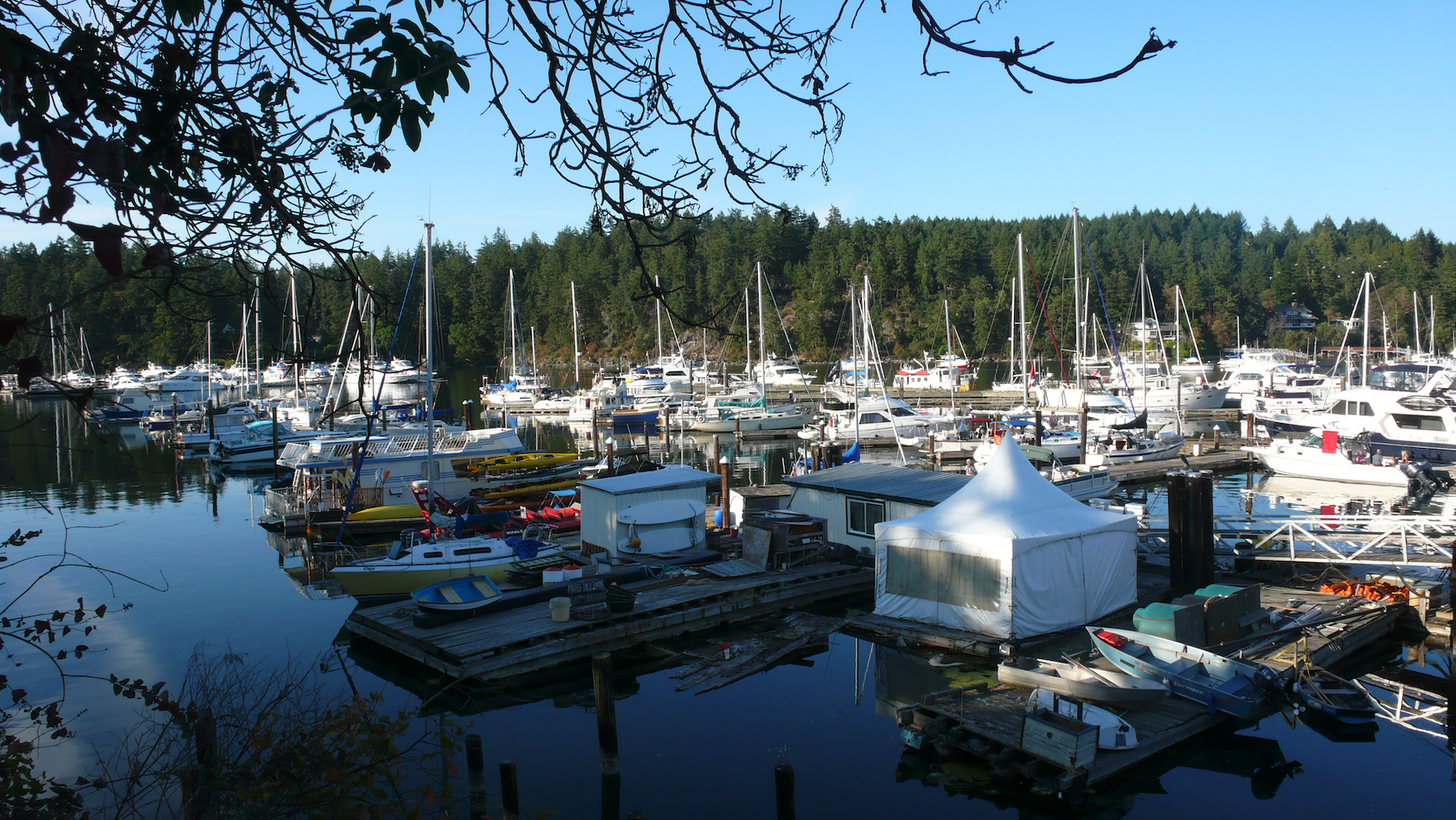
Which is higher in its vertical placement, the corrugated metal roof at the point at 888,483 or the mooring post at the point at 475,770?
the corrugated metal roof at the point at 888,483

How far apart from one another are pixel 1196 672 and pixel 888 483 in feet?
30.0

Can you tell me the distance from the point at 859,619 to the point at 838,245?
111449 millimetres

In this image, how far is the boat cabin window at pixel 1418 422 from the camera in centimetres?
3484

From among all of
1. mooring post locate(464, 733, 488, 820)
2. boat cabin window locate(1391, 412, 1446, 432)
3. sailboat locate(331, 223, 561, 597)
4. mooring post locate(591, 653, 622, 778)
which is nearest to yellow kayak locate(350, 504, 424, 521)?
sailboat locate(331, 223, 561, 597)

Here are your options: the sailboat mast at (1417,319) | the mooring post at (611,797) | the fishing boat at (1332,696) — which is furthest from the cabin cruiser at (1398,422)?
the sailboat mast at (1417,319)

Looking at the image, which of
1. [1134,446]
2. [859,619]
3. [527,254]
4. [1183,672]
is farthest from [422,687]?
[527,254]

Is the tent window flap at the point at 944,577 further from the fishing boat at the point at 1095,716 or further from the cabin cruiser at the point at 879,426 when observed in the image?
the cabin cruiser at the point at 879,426

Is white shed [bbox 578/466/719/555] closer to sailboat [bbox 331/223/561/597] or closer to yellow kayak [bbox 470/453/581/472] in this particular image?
sailboat [bbox 331/223/561/597]

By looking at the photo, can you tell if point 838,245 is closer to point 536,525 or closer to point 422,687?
point 536,525

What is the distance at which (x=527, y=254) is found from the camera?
5655 inches

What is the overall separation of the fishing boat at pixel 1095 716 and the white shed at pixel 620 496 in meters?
10.6

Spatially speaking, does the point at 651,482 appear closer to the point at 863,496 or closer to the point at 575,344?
the point at 863,496

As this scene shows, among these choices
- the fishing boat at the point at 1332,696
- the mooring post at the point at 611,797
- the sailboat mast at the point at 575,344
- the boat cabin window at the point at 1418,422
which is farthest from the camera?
the sailboat mast at the point at 575,344

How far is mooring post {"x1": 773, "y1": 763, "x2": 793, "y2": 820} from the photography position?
32.1 feet
